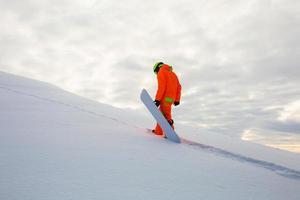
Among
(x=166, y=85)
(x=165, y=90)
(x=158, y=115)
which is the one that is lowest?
(x=158, y=115)

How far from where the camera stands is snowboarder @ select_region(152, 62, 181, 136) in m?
6.96

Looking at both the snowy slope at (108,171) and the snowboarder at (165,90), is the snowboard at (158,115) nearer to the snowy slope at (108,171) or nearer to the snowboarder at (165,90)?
the snowboarder at (165,90)

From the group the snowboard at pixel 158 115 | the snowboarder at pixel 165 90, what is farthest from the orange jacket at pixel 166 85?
the snowboard at pixel 158 115

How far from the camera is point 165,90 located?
277 inches

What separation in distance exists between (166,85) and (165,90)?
0.11 meters

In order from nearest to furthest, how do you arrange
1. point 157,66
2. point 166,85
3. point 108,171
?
point 108,171 < point 166,85 < point 157,66

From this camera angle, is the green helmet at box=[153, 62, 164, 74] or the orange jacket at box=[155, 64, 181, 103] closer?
the orange jacket at box=[155, 64, 181, 103]

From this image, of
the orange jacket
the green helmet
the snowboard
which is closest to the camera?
the snowboard

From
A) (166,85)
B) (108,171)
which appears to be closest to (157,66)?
(166,85)

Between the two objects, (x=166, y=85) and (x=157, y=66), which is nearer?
(x=166, y=85)

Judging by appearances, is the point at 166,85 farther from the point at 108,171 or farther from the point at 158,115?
the point at 108,171

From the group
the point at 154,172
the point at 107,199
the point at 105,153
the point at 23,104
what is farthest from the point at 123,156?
the point at 23,104

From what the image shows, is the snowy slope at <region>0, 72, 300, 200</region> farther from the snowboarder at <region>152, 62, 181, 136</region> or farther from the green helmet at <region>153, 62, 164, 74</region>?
the green helmet at <region>153, 62, 164, 74</region>

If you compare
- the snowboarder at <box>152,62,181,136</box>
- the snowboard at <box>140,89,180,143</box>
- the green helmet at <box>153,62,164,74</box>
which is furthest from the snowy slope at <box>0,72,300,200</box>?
the green helmet at <box>153,62,164,74</box>
